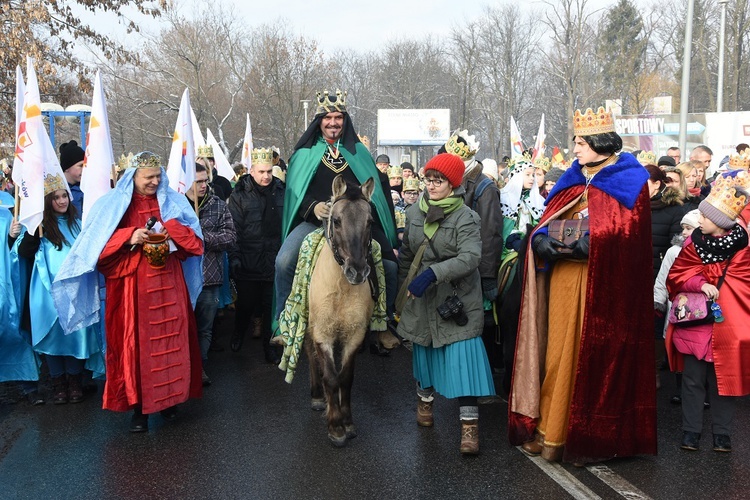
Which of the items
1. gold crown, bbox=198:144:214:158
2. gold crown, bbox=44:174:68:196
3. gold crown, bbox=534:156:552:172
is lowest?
gold crown, bbox=44:174:68:196

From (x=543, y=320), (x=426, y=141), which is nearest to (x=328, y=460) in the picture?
(x=543, y=320)

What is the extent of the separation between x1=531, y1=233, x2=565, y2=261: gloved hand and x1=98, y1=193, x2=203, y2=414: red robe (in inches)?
114

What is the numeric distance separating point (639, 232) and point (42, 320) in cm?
541

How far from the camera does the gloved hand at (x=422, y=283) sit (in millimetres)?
5113

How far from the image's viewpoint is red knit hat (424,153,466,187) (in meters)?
5.43

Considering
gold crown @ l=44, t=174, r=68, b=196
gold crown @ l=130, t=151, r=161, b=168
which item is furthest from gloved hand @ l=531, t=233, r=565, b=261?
gold crown @ l=44, t=174, r=68, b=196

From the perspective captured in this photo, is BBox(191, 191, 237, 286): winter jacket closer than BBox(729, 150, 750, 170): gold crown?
Yes

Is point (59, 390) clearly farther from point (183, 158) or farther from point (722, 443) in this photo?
point (722, 443)

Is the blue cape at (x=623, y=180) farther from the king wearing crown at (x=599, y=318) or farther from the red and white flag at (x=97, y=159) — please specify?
the red and white flag at (x=97, y=159)

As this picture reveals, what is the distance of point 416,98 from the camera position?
64.4 meters

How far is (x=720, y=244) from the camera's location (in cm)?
541

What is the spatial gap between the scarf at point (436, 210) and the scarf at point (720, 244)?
1883mm

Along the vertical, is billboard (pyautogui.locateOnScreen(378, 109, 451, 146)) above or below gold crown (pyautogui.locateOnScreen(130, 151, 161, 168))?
above

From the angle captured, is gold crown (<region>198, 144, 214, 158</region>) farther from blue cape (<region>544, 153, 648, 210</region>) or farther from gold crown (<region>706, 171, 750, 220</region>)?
gold crown (<region>706, 171, 750, 220</region>)
